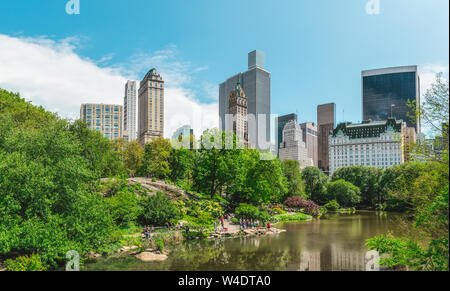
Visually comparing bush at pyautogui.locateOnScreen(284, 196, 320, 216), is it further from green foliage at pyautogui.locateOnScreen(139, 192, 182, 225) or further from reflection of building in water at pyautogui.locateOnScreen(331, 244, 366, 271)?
reflection of building in water at pyautogui.locateOnScreen(331, 244, 366, 271)

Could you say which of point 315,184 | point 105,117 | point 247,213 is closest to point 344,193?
point 315,184

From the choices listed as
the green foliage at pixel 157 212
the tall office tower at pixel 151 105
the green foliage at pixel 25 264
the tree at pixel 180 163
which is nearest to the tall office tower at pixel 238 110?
the tall office tower at pixel 151 105

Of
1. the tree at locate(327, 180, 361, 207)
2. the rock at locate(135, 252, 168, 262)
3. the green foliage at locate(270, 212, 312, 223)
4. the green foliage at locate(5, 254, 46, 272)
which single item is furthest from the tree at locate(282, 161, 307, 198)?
the green foliage at locate(5, 254, 46, 272)

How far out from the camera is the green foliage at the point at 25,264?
13.9 metres

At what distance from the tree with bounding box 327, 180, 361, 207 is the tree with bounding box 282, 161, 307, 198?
8088 millimetres

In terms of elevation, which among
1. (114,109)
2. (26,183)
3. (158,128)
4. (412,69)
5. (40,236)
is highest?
(412,69)

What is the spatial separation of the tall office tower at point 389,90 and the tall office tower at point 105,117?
381 feet
